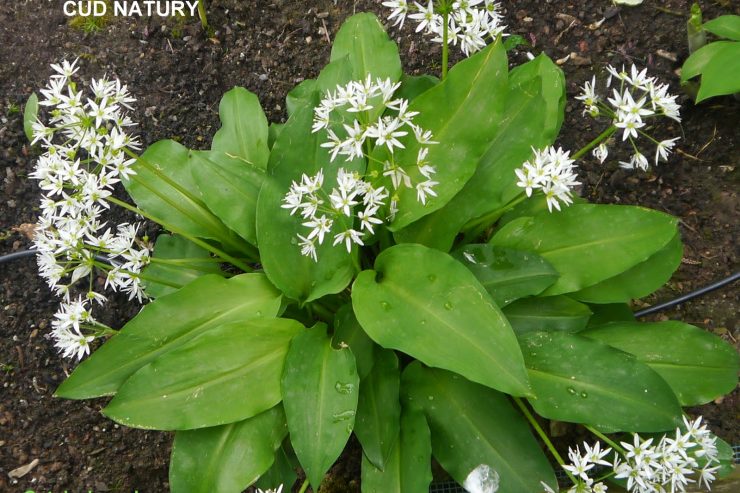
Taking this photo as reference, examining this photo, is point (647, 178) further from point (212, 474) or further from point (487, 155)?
point (212, 474)

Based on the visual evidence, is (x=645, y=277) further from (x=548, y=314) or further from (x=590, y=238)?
(x=548, y=314)

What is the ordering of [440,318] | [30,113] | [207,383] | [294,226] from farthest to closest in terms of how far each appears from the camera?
1. [30,113]
2. [294,226]
3. [207,383]
4. [440,318]

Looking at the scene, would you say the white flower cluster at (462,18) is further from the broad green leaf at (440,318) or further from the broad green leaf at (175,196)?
the broad green leaf at (175,196)

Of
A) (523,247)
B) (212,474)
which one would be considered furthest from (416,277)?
(212,474)

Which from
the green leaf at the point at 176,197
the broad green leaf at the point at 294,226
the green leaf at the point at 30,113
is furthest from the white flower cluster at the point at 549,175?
the green leaf at the point at 30,113

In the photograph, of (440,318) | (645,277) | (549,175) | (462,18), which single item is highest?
(462,18)

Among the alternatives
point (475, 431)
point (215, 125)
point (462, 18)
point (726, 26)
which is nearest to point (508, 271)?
point (475, 431)
